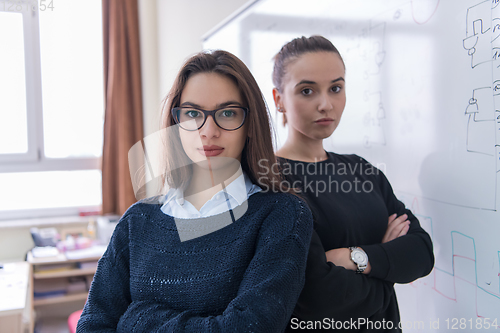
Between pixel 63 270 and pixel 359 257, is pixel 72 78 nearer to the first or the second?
pixel 63 270

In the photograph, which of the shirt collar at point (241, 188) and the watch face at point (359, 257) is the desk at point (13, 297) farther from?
the watch face at point (359, 257)

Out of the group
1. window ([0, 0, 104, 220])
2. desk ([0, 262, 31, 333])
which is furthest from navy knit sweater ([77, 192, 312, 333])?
window ([0, 0, 104, 220])

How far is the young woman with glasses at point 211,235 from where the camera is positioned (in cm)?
81

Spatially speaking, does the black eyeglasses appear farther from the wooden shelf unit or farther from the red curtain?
the red curtain

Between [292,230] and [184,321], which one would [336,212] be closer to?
[292,230]

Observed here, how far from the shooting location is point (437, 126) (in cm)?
115

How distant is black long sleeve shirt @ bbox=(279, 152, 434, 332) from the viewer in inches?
36.0

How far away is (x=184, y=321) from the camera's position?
2.69ft

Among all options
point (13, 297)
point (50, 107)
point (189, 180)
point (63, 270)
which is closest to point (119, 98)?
point (50, 107)

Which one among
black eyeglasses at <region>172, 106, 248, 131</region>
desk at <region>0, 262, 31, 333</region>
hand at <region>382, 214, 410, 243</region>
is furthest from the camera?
desk at <region>0, 262, 31, 333</region>

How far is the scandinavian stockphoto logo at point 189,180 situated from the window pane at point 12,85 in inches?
119

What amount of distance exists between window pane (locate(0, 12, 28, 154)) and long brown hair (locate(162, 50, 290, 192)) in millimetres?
3193

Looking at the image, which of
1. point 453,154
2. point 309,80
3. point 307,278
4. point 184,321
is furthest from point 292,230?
point 453,154

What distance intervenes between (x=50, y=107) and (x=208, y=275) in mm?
3364
